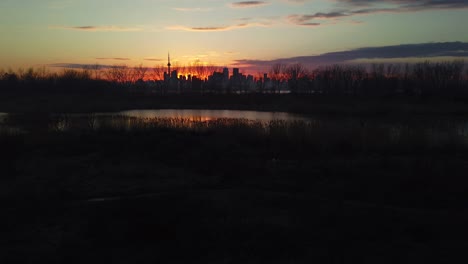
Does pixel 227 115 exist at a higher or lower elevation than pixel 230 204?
higher

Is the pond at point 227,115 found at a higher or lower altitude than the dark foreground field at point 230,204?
higher

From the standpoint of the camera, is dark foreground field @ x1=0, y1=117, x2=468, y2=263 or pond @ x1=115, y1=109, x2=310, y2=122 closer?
dark foreground field @ x1=0, y1=117, x2=468, y2=263

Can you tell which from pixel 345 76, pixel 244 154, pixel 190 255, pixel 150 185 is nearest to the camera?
pixel 190 255

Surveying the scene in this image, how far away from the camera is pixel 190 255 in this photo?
516 cm

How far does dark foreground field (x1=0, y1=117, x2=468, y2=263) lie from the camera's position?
528 centimetres

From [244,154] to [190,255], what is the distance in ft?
27.3

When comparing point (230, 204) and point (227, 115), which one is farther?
point (227, 115)

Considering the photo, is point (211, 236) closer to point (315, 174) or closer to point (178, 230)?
point (178, 230)

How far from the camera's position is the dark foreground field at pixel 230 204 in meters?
5.28

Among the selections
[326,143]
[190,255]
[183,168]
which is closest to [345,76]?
[326,143]

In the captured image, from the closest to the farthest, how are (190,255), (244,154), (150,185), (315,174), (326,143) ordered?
(190,255), (150,185), (315,174), (244,154), (326,143)

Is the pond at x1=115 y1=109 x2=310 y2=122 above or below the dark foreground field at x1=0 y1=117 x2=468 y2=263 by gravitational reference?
above

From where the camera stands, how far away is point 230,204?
7207 millimetres

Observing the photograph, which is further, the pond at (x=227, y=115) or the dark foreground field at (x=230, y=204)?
the pond at (x=227, y=115)
